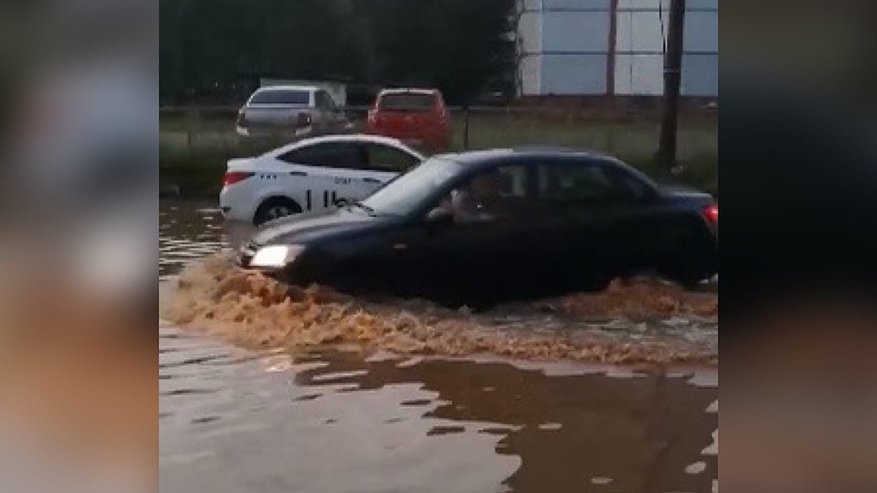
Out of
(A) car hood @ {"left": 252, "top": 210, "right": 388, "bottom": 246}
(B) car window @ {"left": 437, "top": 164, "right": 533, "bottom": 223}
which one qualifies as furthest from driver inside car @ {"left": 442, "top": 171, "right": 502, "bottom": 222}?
(A) car hood @ {"left": 252, "top": 210, "right": 388, "bottom": 246}

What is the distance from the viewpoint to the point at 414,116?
5145 mm

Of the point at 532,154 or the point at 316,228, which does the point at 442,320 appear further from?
the point at 532,154

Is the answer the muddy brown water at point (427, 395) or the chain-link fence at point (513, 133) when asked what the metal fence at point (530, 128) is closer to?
the chain-link fence at point (513, 133)

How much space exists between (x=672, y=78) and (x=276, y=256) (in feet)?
5.35

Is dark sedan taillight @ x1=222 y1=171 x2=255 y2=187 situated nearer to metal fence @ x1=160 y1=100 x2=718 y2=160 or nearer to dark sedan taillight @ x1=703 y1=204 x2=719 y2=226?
metal fence @ x1=160 y1=100 x2=718 y2=160

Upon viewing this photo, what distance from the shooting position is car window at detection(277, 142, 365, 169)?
534 centimetres

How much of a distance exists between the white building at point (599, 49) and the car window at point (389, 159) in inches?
19.8

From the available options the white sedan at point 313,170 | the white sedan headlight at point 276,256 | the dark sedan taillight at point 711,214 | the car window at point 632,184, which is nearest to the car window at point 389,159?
the white sedan at point 313,170

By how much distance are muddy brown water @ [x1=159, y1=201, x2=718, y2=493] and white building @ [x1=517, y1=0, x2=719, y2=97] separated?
791 millimetres

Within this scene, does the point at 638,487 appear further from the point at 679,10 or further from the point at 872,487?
the point at 679,10

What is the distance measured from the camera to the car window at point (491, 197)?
5.27 m

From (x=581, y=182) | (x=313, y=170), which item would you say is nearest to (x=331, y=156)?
(x=313, y=170)

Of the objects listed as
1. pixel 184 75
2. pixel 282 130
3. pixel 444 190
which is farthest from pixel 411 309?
pixel 184 75

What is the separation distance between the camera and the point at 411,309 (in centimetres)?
538
